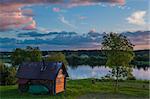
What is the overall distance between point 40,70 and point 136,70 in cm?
3817

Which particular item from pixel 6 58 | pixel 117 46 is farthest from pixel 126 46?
pixel 6 58

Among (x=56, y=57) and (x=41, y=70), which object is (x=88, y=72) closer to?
(x=56, y=57)

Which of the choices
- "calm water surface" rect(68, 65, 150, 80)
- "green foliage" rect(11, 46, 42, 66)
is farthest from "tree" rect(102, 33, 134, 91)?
"calm water surface" rect(68, 65, 150, 80)

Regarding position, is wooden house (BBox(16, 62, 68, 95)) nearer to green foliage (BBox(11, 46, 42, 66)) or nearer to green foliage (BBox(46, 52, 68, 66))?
green foliage (BBox(46, 52, 68, 66))

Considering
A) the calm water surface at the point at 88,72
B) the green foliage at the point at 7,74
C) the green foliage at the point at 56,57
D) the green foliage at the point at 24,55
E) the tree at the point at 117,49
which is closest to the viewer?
the tree at the point at 117,49

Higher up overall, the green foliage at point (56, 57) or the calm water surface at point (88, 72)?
the green foliage at point (56, 57)

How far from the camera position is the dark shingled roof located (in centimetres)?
2871

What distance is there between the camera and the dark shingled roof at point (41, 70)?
28.7m

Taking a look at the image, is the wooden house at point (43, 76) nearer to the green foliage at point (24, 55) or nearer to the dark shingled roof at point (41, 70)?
the dark shingled roof at point (41, 70)

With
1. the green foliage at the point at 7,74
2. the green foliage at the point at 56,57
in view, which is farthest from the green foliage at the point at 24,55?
the green foliage at the point at 7,74

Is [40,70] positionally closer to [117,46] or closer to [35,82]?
[35,82]

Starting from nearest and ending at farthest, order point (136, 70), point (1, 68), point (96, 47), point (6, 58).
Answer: point (96, 47) → point (1, 68) → point (6, 58) → point (136, 70)

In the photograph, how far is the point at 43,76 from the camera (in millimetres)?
28719

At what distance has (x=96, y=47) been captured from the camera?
34031 millimetres
